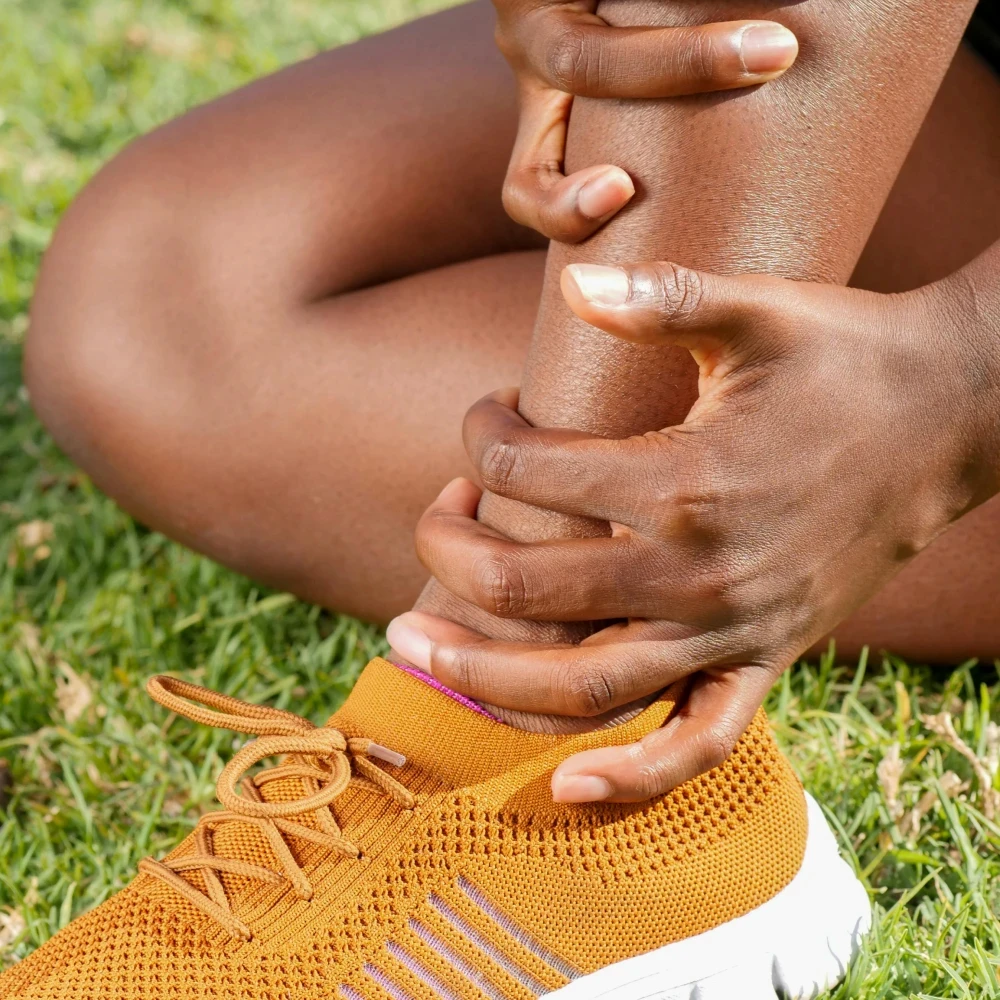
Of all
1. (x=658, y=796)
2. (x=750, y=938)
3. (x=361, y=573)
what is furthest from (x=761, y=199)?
(x=361, y=573)

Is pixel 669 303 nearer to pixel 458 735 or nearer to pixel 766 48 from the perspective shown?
pixel 766 48

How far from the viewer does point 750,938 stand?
1032mm

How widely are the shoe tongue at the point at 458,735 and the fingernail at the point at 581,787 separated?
3 centimetres

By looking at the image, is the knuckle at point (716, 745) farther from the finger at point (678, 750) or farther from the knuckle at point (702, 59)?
the knuckle at point (702, 59)

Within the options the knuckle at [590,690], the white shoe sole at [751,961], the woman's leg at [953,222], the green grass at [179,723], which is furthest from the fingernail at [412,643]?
the woman's leg at [953,222]

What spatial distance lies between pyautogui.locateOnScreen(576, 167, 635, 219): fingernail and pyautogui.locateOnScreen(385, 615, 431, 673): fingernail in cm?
38

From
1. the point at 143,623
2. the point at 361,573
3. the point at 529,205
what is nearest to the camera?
the point at 529,205

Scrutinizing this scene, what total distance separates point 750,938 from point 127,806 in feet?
2.34

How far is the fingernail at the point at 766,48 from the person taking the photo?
2.71 feet

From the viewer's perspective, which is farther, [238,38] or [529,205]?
[238,38]

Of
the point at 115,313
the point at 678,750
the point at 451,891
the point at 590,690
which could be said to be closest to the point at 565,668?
the point at 590,690

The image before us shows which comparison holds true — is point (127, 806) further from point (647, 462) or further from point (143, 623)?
point (647, 462)

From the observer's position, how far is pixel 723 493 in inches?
34.3

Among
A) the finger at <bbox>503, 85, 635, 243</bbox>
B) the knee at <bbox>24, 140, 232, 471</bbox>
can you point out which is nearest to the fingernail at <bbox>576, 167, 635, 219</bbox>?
the finger at <bbox>503, 85, 635, 243</bbox>
